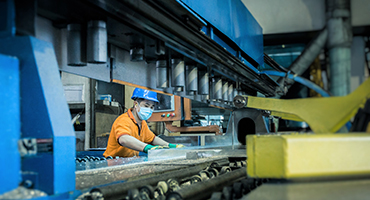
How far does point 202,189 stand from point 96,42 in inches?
23.6

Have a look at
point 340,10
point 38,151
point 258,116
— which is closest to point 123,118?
point 258,116

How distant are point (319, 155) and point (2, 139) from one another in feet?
2.27

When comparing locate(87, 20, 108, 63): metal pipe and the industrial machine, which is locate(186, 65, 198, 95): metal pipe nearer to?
the industrial machine

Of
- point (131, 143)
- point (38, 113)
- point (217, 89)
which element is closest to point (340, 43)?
point (217, 89)

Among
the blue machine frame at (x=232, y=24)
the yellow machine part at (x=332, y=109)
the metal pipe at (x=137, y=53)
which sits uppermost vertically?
the blue machine frame at (x=232, y=24)

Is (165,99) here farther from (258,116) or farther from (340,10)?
(340,10)

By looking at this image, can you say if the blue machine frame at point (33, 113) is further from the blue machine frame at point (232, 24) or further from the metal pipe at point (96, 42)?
the blue machine frame at point (232, 24)

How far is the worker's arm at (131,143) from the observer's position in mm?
2673

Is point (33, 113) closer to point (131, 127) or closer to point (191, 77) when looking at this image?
point (191, 77)

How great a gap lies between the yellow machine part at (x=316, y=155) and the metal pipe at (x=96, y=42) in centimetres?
63

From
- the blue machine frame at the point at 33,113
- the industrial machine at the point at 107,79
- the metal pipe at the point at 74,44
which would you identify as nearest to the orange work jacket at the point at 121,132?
the industrial machine at the point at 107,79

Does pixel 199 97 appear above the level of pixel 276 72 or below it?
below

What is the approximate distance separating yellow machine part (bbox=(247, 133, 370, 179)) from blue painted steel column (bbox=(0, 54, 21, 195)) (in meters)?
0.57

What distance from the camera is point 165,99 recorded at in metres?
3.94
